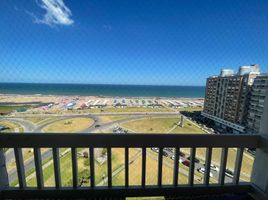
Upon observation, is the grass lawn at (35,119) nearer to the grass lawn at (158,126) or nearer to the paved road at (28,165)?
the paved road at (28,165)

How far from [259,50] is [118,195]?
1683mm

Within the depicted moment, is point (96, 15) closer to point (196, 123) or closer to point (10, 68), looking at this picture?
point (10, 68)

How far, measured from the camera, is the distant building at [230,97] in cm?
116

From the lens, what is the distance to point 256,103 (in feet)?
3.99

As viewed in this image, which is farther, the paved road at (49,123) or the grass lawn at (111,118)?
the grass lawn at (111,118)

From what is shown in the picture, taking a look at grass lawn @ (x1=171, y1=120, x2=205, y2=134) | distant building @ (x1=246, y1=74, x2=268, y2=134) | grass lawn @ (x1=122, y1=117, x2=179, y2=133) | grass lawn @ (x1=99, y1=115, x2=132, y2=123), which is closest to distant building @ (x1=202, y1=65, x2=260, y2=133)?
distant building @ (x1=246, y1=74, x2=268, y2=134)

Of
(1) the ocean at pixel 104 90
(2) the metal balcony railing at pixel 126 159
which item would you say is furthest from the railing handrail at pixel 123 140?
(1) the ocean at pixel 104 90

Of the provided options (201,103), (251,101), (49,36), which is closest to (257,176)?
(251,101)

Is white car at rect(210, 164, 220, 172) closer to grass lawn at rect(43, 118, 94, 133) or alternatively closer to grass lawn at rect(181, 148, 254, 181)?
grass lawn at rect(181, 148, 254, 181)

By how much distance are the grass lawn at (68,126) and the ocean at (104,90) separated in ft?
0.75

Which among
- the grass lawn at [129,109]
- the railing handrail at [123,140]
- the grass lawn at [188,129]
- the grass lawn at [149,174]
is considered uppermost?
the grass lawn at [129,109]

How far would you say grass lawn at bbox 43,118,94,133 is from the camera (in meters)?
1.18

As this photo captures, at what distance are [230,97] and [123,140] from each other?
2.98ft

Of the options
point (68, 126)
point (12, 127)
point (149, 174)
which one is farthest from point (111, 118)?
point (12, 127)
